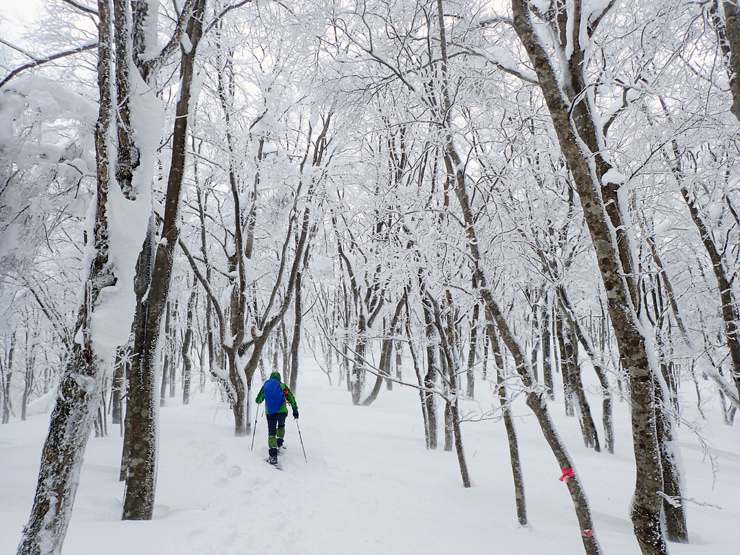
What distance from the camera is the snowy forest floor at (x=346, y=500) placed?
14.1ft

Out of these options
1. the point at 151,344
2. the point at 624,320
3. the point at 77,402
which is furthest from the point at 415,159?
the point at 77,402

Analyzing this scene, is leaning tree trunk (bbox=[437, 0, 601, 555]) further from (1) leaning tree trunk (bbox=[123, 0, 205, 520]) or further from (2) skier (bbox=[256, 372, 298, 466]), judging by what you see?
(2) skier (bbox=[256, 372, 298, 466])

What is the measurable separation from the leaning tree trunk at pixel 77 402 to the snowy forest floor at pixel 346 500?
2.53ft

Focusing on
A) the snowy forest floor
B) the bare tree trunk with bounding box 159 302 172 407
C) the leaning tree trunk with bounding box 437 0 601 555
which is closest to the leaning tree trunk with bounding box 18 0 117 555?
the snowy forest floor

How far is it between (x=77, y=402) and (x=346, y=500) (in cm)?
401

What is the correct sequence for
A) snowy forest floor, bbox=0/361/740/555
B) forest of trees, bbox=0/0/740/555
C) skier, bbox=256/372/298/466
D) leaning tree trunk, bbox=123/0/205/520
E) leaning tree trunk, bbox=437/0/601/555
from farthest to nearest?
skier, bbox=256/372/298/466, leaning tree trunk, bbox=123/0/205/520, snowy forest floor, bbox=0/361/740/555, leaning tree trunk, bbox=437/0/601/555, forest of trees, bbox=0/0/740/555

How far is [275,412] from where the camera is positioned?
25.1 feet

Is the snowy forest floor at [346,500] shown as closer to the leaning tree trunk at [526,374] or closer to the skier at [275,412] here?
the skier at [275,412]

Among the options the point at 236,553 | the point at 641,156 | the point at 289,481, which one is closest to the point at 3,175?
the point at 236,553

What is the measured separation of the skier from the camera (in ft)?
24.1

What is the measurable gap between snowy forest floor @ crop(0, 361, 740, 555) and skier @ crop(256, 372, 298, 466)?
356 millimetres

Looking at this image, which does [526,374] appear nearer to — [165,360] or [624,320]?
[624,320]

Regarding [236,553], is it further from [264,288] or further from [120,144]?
[264,288]

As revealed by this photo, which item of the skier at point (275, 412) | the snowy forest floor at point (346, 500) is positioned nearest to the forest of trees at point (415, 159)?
the snowy forest floor at point (346, 500)
